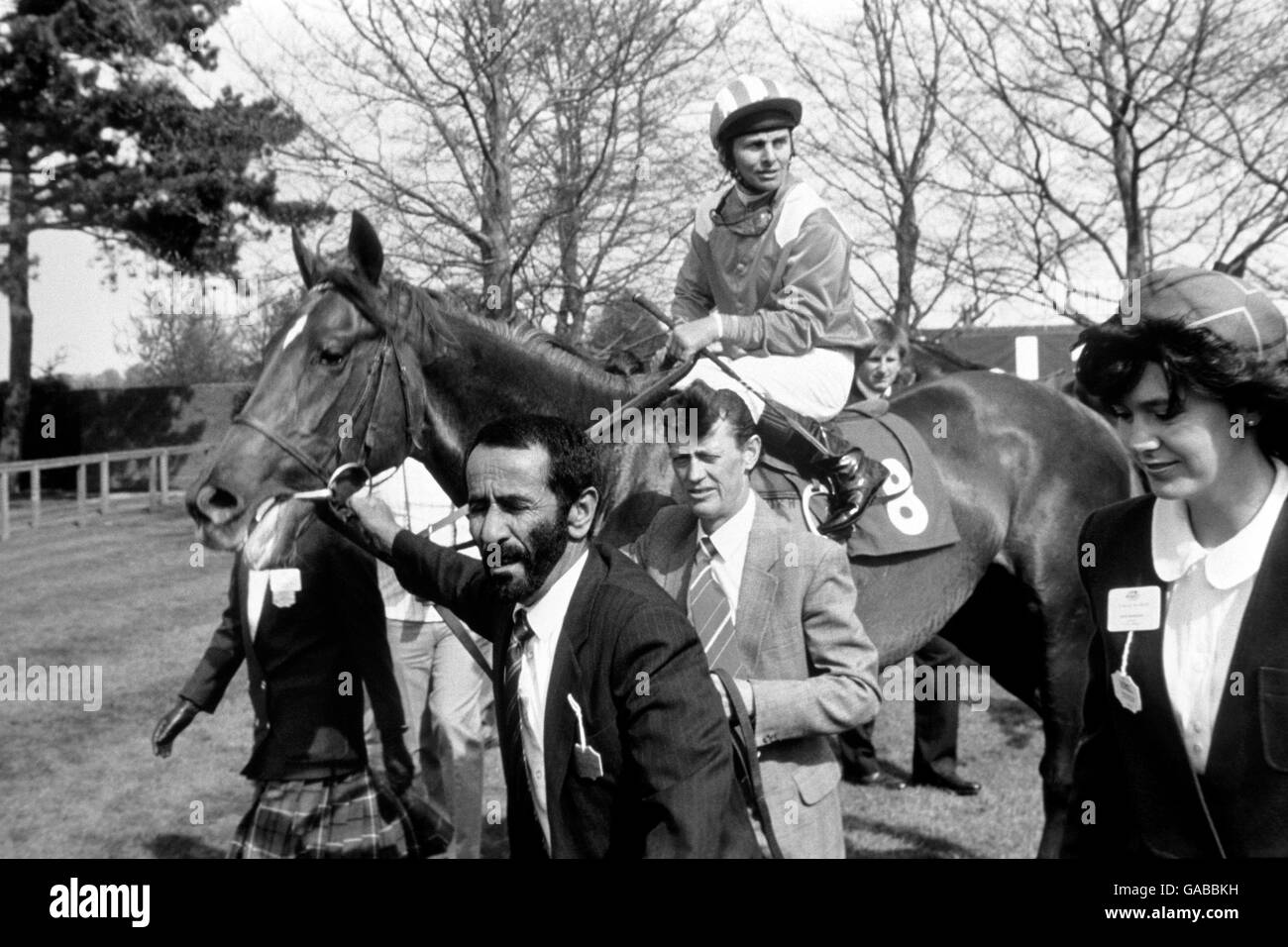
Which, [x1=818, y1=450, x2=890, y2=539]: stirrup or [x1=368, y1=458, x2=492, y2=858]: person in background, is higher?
[x1=818, y1=450, x2=890, y2=539]: stirrup

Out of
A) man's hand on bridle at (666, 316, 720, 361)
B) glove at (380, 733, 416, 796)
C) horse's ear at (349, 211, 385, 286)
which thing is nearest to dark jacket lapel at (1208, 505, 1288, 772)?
man's hand on bridle at (666, 316, 720, 361)

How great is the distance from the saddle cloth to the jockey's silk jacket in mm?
386

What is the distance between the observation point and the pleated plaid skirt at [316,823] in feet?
12.1

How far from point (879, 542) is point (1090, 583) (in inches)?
75.6

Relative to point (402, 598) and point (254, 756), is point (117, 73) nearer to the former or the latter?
point (402, 598)

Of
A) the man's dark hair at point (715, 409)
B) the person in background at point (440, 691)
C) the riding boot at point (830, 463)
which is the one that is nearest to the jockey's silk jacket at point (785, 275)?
the riding boot at point (830, 463)

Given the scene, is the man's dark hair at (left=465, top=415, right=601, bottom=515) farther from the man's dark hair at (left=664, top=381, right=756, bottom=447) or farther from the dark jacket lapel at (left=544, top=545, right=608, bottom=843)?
the man's dark hair at (left=664, top=381, right=756, bottom=447)

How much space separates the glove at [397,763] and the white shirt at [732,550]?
1.55 meters

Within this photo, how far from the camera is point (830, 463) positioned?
3.84 meters

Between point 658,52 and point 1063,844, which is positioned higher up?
point 658,52

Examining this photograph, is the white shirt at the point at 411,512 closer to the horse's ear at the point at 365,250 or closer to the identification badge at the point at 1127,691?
the horse's ear at the point at 365,250

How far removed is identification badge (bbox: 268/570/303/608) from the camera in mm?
3773

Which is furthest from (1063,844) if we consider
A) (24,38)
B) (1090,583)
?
(24,38)
